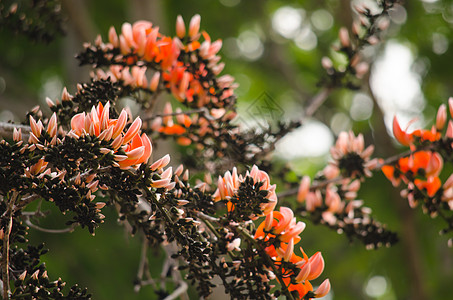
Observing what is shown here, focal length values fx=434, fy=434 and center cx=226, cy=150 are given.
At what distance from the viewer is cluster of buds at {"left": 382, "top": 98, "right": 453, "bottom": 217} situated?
1280 mm

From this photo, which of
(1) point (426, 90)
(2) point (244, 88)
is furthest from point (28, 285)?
(2) point (244, 88)

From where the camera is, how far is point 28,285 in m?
0.84

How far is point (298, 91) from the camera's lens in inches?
170

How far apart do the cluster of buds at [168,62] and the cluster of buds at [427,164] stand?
59 cm

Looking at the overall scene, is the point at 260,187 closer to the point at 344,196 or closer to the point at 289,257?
the point at 289,257

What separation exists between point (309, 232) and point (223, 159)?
1.80 m

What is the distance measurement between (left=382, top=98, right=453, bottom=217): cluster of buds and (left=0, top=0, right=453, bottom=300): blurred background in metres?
0.49

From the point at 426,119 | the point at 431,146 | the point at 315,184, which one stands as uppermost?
the point at 431,146

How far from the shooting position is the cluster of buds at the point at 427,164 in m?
1.28

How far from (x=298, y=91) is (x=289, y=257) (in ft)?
11.6

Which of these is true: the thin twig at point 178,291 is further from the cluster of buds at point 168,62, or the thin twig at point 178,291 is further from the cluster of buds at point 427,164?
the cluster of buds at point 427,164

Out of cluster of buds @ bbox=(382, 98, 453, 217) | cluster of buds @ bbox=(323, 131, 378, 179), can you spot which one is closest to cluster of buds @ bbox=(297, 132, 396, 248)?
cluster of buds @ bbox=(323, 131, 378, 179)

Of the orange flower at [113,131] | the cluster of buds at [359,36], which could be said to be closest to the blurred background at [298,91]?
the cluster of buds at [359,36]

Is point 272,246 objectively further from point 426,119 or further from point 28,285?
point 426,119
